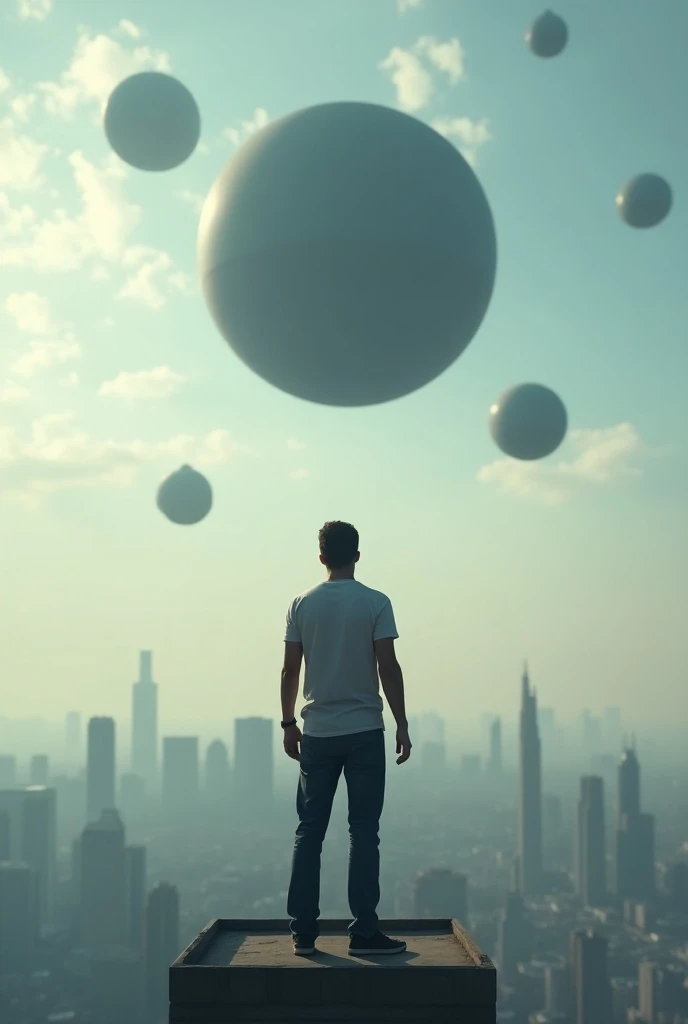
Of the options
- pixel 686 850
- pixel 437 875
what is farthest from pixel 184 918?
pixel 686 850

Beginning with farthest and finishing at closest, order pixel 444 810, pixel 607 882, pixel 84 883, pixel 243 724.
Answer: pixel 243 724 < pixel 444 810 < pixel 607 882 < pixel 84 883

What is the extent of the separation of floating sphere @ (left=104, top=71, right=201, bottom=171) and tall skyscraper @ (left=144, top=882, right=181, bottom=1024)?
6528 centimetres

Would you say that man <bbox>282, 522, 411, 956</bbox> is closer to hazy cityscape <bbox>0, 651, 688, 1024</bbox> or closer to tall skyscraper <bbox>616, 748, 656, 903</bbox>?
hazy cityscape <bbox>0, 651, 688, 1024</bbox>

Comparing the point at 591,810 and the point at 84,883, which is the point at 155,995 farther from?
the point at 591,810

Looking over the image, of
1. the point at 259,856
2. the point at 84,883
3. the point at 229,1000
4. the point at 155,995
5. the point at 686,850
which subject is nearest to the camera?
the point at 229,1000

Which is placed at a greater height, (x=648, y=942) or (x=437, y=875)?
(x=437, y=875)

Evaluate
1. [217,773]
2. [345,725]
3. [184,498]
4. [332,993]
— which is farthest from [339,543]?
[217,773]

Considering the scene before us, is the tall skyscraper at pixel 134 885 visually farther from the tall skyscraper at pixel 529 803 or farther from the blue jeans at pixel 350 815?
the blue jeans at pixel 350 815

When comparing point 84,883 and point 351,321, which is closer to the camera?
point 351,321

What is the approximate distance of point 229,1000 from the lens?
3811mm

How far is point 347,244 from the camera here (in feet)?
21.9

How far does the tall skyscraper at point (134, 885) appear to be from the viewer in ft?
271

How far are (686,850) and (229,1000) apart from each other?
406 ft

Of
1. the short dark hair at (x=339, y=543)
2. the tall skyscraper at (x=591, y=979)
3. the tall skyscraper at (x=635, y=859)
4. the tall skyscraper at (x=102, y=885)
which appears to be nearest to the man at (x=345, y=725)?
the short dark hair at (x=339, y=543)
